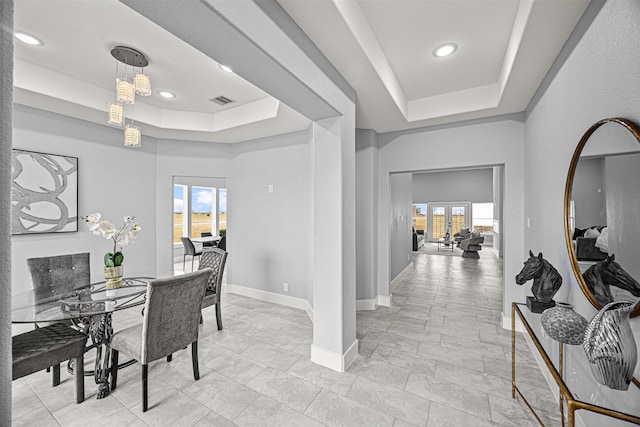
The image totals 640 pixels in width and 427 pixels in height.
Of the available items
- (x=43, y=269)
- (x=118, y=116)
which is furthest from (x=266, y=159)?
(x=43, y=269)

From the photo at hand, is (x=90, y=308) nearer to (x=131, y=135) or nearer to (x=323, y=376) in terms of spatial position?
(x=131, y=135)

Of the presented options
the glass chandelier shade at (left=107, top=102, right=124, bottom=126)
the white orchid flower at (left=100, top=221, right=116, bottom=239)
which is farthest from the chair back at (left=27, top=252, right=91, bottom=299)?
the glass chandelier shade at (left=107, top=102, right=124, bottom=126)

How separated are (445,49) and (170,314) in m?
3.24

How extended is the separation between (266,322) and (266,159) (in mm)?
2464

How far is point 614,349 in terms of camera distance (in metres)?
1.02

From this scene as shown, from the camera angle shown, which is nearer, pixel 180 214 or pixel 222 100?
pixel 222 100

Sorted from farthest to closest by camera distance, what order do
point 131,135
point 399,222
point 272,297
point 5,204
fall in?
point 399,222 < point 272,297 < point 131,135 < point 5,204

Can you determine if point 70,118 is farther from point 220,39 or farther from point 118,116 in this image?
point 220,39

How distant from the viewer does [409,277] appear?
6.02 meters

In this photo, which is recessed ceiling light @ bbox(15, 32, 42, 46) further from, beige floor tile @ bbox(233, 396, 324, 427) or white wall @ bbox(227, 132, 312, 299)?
beige floor tile @ bbox(233, 396, 324, 427)

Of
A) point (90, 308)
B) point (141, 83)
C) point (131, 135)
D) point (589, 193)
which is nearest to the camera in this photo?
point (589, 193)

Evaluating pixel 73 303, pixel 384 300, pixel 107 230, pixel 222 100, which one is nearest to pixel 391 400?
pixel 384 300

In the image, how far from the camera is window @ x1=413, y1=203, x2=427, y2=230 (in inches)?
505

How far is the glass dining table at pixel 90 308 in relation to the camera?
1939 millimetres
